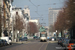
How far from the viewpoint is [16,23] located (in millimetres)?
91000

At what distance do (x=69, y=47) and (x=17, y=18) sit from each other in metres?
69.5

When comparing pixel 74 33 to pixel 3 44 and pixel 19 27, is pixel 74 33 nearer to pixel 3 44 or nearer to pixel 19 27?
pixel 19 27

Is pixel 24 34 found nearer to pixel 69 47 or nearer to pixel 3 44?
pixel 3 44

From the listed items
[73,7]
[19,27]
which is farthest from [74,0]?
[19,27]

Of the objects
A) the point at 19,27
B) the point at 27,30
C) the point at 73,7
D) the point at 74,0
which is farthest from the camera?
the point at 27,30

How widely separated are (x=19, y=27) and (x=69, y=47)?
66.7 m

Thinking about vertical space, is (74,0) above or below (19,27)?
above

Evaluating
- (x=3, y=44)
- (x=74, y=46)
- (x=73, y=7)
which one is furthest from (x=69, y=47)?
(x=3, y=44)

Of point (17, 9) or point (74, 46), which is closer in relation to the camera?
point (74, 46)

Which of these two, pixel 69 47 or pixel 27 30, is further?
pixel 27 30

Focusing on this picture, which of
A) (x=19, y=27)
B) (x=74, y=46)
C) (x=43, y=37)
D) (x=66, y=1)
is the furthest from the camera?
(x=19, y=27)

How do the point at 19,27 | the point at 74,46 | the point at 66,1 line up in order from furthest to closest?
the point at 19,27 < the point at 66,1 < the point at 74,46

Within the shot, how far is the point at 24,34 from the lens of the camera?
13125 cm

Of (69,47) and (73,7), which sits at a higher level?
(73,7)
